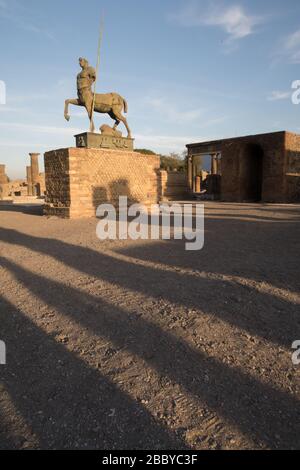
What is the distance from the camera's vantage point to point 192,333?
251cm

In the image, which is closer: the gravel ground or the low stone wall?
the gravel ground

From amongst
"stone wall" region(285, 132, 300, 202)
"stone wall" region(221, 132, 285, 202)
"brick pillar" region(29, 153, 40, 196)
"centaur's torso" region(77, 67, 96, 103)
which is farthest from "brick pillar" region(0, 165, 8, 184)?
"stone wall" region(285, 132, 300, 202)

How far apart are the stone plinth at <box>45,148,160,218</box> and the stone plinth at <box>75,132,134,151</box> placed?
0.27 meters

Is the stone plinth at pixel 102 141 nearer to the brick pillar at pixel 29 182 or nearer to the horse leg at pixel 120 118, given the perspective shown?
the horse leg at pixel 120 118

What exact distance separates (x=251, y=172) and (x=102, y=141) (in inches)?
427

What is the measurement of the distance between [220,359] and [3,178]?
1218 inches

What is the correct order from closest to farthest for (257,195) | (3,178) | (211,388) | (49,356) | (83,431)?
1. (83,431)
2. (211,388)
3. (49,356)
4. (257,195)
5. (3,178)

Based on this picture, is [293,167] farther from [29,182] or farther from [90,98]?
[29,182]

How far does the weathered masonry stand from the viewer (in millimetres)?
16375

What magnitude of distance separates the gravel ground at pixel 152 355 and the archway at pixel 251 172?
1512cm

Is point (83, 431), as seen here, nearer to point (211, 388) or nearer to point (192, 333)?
point (211, 388)

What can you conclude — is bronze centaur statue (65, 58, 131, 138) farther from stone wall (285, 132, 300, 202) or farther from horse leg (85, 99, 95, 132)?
stone wall (285, 132, 300, 202)

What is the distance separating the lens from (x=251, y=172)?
761 inches

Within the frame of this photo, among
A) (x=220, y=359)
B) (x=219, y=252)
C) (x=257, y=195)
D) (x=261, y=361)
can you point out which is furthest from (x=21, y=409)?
(x=257, y=195)
